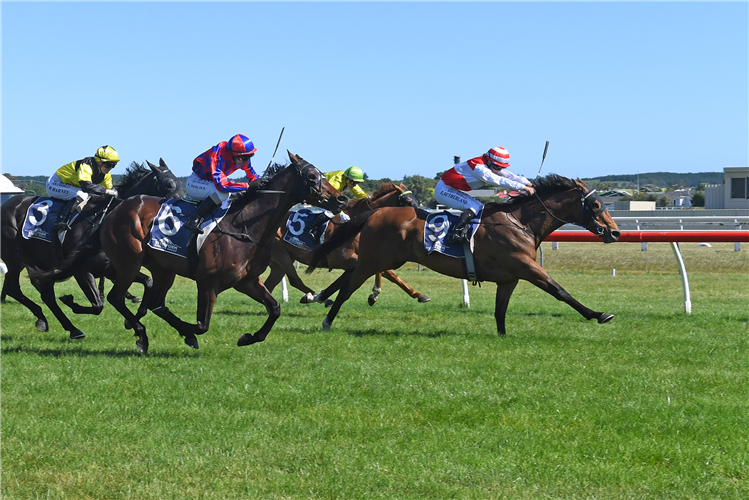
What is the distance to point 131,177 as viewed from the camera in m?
10.2

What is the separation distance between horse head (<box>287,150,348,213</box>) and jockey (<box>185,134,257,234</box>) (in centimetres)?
55

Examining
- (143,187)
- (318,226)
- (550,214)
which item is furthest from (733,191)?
(143,187)

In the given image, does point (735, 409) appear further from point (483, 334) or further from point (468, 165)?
point (468, 165)

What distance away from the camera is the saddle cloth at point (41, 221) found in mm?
9633

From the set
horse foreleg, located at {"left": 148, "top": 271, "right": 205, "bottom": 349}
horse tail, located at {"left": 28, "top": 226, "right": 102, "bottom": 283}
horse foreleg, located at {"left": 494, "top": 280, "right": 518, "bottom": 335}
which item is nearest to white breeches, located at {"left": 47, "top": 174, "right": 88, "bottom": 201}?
horse tail, located at {"left": 28, "top": 226, "right": 102, "bottom": 283}

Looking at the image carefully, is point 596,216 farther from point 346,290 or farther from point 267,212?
point 267,212

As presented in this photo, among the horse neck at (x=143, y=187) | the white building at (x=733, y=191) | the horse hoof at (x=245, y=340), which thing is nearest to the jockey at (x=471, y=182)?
the horse hoof at (x=245, y=340)

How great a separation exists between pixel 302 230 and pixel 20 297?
3549 mm

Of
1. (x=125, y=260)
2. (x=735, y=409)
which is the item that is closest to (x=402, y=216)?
(x=125, y=260)

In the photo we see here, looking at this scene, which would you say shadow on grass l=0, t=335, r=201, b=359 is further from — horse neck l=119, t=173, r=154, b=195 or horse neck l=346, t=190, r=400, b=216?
horse neck l=346, t=190, r=400, b=216

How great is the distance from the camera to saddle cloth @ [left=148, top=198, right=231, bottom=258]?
7.86 metres

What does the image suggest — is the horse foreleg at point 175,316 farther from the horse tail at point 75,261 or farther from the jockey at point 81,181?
the jockey at point 81,181

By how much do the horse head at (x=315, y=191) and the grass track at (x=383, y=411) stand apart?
133cm

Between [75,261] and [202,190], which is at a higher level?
[202,190]
